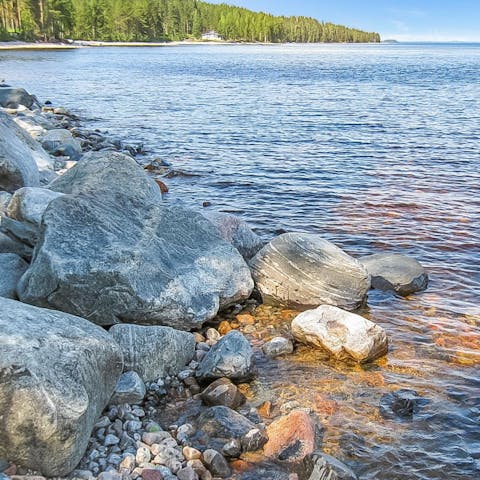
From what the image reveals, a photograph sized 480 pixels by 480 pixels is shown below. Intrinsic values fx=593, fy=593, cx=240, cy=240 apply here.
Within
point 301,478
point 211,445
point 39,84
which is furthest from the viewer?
point 39,84

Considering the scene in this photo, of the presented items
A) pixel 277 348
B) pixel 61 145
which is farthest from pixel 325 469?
pixel 61 145

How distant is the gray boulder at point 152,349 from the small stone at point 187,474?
5.01 ft

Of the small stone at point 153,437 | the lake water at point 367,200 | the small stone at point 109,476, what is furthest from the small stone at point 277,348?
the small stone at point 109,476

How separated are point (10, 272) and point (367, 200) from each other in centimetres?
924

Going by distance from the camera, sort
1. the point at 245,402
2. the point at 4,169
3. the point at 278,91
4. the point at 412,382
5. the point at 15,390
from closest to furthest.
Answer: the point at 15,390
the point at 245,402
the point at 412,382
the point at 4,169
the point at 278,91

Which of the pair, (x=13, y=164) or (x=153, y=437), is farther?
(x=13, y=164)

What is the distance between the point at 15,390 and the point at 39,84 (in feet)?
144

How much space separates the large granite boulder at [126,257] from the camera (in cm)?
680

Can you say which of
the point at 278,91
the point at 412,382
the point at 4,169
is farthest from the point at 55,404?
the point at 278,91

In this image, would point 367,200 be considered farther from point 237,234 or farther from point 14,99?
point 14,99

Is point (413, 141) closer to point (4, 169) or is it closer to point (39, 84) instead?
point (4, 169)

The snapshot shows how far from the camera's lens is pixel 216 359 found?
263 inches

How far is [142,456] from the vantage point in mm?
5168

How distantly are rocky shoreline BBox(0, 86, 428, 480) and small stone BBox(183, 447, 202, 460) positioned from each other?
0.4 inches
